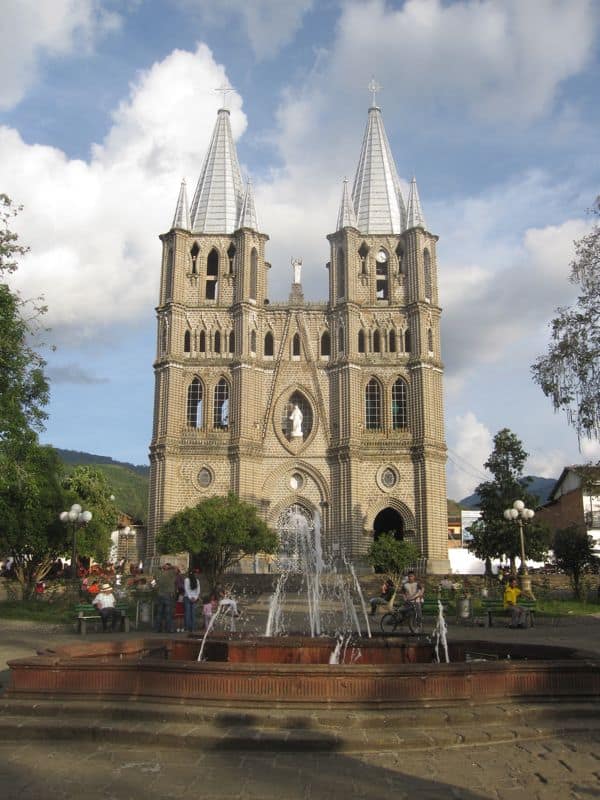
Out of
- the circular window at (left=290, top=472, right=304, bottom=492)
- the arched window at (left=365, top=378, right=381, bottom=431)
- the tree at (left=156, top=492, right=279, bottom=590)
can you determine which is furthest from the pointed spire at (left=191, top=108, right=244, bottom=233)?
the tree at (left=156, top=492, right=279, bottom=590)

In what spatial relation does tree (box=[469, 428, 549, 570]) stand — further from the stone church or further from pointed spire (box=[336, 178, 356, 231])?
pointed spire (box=[336, 178, 356, 231])

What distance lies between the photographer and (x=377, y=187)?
4894 centimetres

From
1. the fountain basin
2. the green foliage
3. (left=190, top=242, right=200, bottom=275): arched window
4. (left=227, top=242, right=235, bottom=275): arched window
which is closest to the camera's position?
the fountain basin

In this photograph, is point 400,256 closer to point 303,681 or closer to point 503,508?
point 503,508

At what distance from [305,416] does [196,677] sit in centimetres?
3602

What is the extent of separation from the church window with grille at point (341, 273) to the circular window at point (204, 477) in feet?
41.8

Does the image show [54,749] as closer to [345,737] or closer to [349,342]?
[345,737]

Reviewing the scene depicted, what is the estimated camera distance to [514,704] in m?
8.73

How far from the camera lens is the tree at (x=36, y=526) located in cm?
3247

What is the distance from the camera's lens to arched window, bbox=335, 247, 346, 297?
45.8 meters

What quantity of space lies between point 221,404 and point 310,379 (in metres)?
5.14

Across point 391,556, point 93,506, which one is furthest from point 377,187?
point 93,506

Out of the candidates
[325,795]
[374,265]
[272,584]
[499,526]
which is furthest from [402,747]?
[374,265]

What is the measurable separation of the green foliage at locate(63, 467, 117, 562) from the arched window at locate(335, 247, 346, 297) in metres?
18.3
